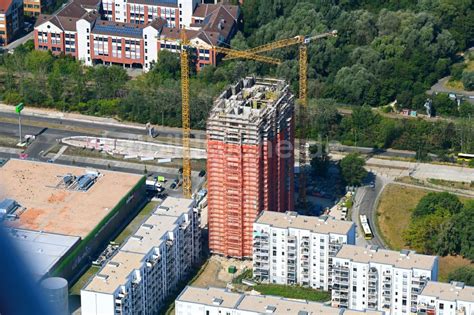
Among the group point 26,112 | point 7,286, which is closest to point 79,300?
point 26,112

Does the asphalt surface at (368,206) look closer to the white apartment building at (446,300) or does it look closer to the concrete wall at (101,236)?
the white apartment building at (446,300)

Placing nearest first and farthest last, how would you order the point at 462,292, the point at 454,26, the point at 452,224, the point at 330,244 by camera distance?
the point at 462,292, the point at 330,244, the point at 452,224, the point at 454,26

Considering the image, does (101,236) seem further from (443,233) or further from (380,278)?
(443,233)

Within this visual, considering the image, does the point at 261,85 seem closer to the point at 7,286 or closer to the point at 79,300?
the point at 79,300

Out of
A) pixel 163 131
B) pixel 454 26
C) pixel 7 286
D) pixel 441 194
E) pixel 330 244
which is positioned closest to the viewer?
pixel 7 286

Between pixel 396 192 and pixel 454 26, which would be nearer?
pixel 396 192

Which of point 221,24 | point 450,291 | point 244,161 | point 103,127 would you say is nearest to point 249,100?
point 244,161
